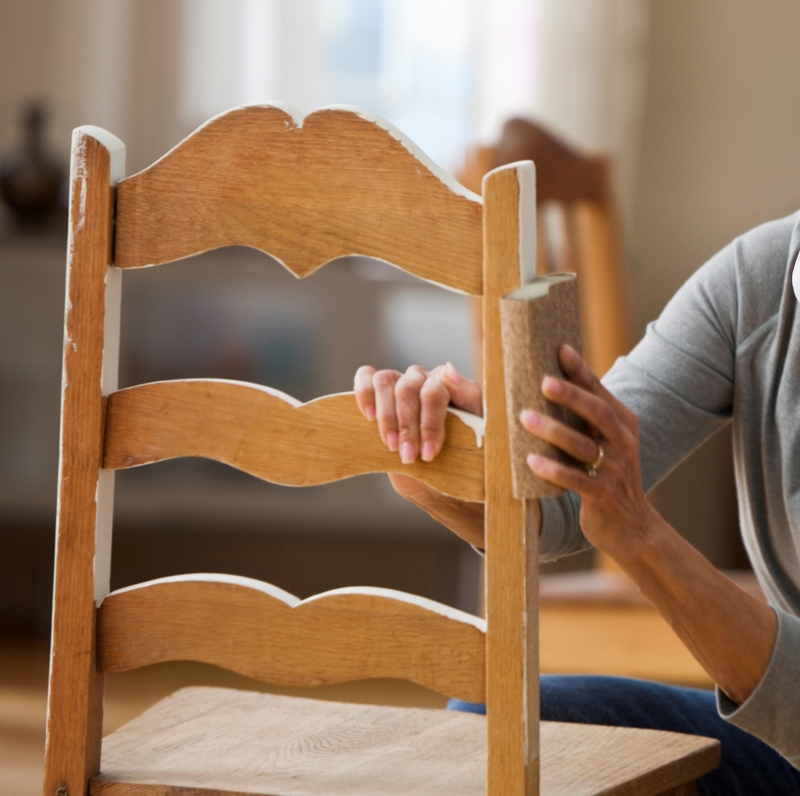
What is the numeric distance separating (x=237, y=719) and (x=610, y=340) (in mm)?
1103

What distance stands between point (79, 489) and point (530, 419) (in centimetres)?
29

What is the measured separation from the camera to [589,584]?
61.1 inches

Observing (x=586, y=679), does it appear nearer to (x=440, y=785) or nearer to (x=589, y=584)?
(x=440, y=785)

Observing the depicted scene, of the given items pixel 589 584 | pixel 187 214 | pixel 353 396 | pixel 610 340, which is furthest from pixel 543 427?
pixel 610 340

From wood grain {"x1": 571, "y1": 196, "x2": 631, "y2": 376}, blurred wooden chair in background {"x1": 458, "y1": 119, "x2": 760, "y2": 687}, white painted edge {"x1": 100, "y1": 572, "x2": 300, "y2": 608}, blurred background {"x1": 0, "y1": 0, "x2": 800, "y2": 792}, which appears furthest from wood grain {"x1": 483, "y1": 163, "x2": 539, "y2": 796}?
blurred background {"x1": 0, "y1": 0, "x2": 800, "y2": 792}

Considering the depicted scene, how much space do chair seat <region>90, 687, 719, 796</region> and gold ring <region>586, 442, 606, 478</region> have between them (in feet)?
0.66

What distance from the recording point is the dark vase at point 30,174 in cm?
263

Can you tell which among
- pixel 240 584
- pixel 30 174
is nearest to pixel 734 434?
pixel 240 584

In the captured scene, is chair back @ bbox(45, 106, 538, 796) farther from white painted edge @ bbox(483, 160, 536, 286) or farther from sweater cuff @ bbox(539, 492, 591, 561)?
sweater cuff @ bbox(539, 492, 591, 561)

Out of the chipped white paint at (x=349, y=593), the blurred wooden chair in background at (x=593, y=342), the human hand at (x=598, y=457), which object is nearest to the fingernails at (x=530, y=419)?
the human hand at (x=598, y=457)

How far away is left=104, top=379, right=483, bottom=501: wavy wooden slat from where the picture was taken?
0.65 meters

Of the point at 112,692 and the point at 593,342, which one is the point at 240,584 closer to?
the point at 593,342

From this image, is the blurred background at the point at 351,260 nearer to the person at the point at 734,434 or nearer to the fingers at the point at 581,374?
the person at the point at 734,434

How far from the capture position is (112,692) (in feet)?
7.66
